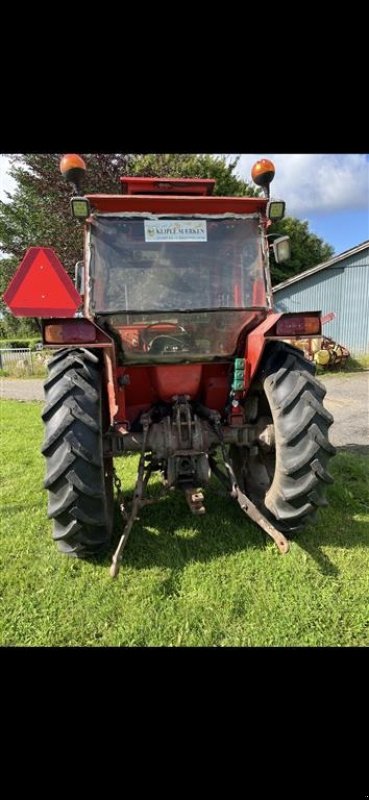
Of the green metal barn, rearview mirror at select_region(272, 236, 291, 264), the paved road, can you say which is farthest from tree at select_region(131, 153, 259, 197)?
rearview mirror at select_region(272, 236, 291, 264)

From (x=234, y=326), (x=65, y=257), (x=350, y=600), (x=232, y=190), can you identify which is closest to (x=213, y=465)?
(x=234, y=326)

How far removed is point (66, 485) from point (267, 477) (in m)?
1.59

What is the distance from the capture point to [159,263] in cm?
310

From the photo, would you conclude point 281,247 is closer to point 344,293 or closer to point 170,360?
point 170,360

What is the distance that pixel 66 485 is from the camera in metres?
2.64

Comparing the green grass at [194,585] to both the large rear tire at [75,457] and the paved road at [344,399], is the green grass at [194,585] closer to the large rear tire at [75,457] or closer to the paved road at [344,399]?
the large rear tire at [75,457]

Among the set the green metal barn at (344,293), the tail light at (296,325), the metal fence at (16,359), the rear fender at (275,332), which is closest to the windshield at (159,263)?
the rear fender at (275,332)

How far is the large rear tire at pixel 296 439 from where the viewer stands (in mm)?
2754

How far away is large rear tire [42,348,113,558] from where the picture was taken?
104 inches

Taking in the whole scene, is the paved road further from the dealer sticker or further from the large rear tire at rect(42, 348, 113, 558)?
the large rear tire at rect(42, 348, 113, 558)

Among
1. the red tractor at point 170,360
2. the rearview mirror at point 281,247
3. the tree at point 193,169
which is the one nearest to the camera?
the red tractor at point 170,360

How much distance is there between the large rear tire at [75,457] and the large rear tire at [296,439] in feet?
3.47

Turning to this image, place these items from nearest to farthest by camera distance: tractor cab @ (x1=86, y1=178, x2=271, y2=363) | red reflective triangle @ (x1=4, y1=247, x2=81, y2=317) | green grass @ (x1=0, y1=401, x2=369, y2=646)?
1. green grass @ (x1=0, y1=401, x2=369, y2=646)
2. red reflective triangle @ (x1=4, y1=247, x2=81, y2=317)
3. tractor cab @ (x1=86, y1=178, x2=271, y2=363)

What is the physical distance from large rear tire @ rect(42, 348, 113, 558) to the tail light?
1161 millimetres
